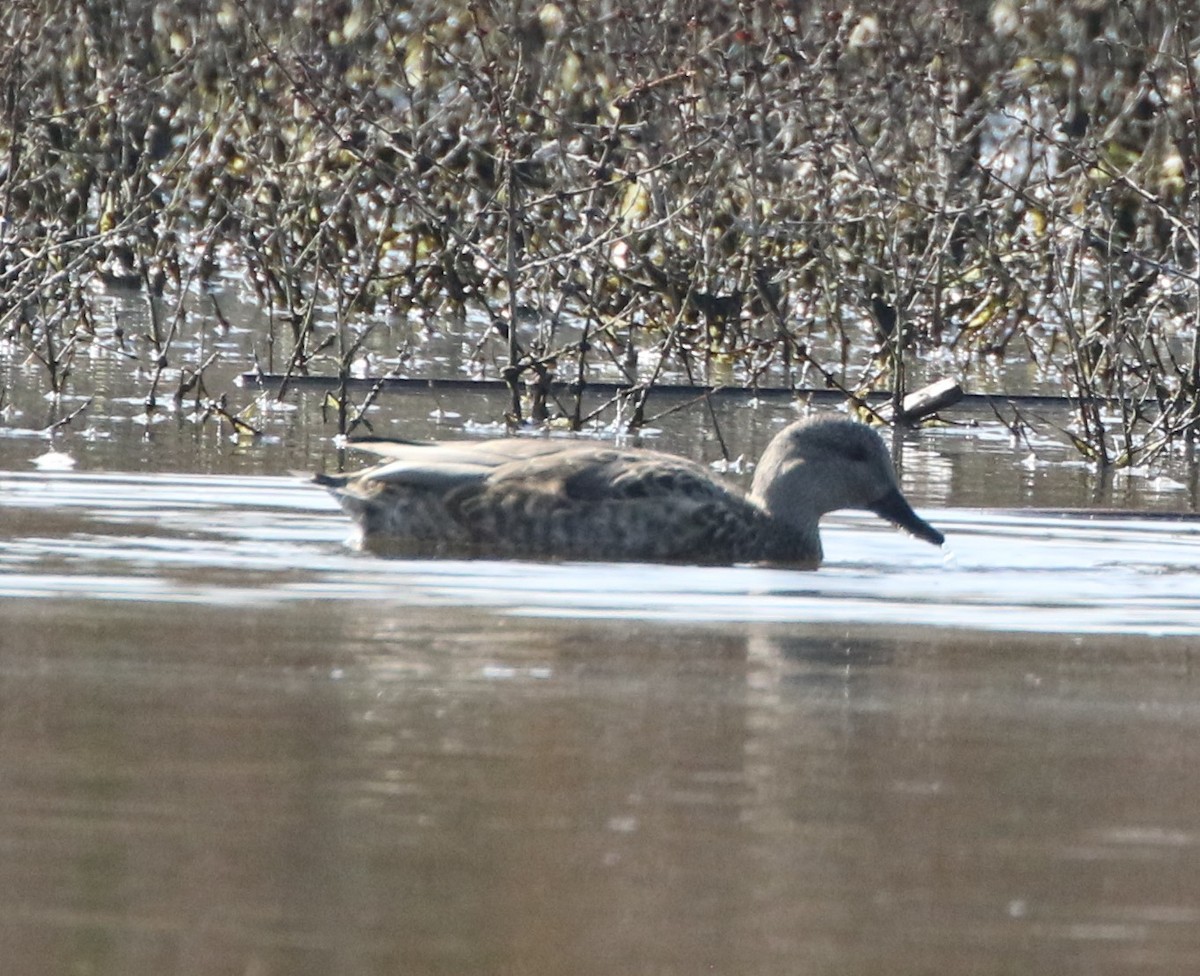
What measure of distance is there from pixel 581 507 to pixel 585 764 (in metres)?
2.82

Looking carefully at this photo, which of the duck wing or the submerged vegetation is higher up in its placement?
the submerged vegetation

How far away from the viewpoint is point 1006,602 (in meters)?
6.41

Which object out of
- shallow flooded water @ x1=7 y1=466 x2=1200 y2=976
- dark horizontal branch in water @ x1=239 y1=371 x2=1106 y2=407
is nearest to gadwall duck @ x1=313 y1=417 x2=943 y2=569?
shallow flooded water @ x1=7 y1=466 x2=1200 y2=976

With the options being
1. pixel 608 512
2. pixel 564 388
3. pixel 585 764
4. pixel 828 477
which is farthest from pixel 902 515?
pixel 564 388

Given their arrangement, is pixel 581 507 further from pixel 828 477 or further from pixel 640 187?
pixel 640 187

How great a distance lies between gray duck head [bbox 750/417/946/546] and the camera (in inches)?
297

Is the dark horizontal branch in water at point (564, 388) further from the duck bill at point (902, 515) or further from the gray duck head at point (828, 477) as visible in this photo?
the duck bill at point (902, 515)

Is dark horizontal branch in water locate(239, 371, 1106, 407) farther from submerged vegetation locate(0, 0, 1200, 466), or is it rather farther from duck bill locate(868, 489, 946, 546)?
duck bill locate(868, 489, 946, 546)

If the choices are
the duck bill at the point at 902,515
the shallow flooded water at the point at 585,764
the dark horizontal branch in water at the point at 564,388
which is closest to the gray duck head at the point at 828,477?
the duck bill at the point at 902,515

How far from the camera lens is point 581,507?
729cm

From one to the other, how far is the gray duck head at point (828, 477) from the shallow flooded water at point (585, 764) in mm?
536

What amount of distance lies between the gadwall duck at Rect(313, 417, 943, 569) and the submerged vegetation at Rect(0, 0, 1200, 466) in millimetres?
1987

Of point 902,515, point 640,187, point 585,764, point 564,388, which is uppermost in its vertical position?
point 640,187

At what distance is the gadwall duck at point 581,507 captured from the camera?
7.25 meters
